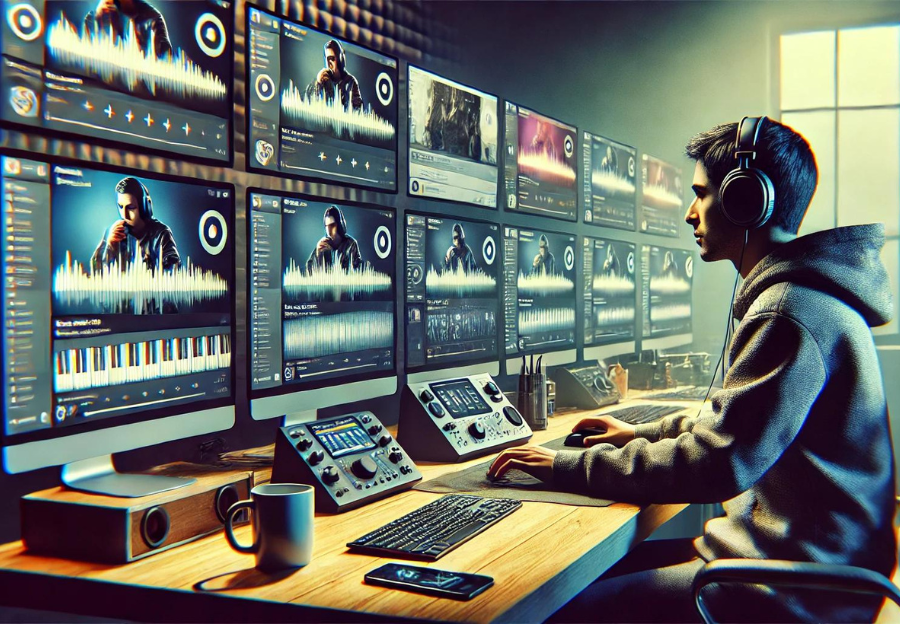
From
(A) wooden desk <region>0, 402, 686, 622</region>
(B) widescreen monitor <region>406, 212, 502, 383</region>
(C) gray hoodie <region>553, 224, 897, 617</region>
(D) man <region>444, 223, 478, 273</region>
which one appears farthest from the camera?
(D) man <region>444, 223, 478, 273</region>

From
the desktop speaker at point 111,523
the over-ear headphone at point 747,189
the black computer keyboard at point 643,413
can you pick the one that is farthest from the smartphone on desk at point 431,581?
the black computer keyboard at point 643,413

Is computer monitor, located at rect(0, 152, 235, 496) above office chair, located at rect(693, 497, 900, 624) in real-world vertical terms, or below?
above

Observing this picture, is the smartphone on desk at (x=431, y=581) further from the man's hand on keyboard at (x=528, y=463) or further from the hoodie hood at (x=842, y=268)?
the hoodie hood at (x=842, y=268)

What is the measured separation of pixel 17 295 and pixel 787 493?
139 cm

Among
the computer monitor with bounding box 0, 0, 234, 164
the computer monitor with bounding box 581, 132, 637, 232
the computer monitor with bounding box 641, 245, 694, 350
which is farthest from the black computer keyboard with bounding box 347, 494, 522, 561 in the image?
the computer monitor with bounding box 641, 245, 694, 350

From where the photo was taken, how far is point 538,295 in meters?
2.86

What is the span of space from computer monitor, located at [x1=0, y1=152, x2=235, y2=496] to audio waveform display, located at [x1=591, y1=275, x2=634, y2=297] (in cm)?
199

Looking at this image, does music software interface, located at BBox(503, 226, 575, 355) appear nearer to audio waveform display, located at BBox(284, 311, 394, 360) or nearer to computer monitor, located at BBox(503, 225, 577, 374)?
computer monitor, located at BBox(503, 225, 577, 374)

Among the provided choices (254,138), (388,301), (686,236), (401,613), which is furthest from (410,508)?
(686,236)

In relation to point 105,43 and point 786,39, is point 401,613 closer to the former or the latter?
point 105,43

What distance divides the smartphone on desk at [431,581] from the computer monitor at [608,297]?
7.15 feet

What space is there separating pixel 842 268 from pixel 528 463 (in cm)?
73

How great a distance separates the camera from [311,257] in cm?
179

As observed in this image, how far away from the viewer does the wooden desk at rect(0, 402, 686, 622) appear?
1016 millimetres
